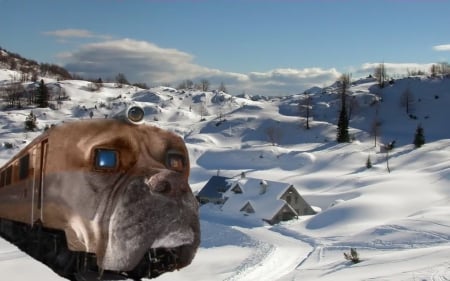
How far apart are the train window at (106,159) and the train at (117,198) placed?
1 cm

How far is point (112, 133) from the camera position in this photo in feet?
24.6

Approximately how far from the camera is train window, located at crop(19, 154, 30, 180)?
959cm

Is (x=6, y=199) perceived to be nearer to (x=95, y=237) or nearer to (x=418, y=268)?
(x=95, y=237)

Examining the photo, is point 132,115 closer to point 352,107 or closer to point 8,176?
point 8,176

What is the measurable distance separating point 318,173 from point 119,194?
241ft

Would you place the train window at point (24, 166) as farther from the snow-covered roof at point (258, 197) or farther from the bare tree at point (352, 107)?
the bare tree at point (352, 107)

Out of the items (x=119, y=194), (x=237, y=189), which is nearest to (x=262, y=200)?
(x=237, y=189)

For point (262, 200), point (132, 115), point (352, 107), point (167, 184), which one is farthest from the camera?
point (352, 107)

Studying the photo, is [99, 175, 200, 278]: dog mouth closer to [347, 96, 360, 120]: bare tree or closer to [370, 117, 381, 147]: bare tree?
[370, 117, 381, 147]: bare tree

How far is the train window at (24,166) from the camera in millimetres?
9594

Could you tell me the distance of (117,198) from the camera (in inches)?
277

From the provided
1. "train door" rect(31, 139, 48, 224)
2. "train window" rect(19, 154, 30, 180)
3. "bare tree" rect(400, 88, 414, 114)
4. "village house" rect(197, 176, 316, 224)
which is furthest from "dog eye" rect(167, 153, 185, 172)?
"bare tree" rect(400, 88, 414, 114)

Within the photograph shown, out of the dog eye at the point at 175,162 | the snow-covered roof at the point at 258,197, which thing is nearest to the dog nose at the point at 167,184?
the dog eye at the point at 175,162

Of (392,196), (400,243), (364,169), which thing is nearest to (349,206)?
(392,196)
